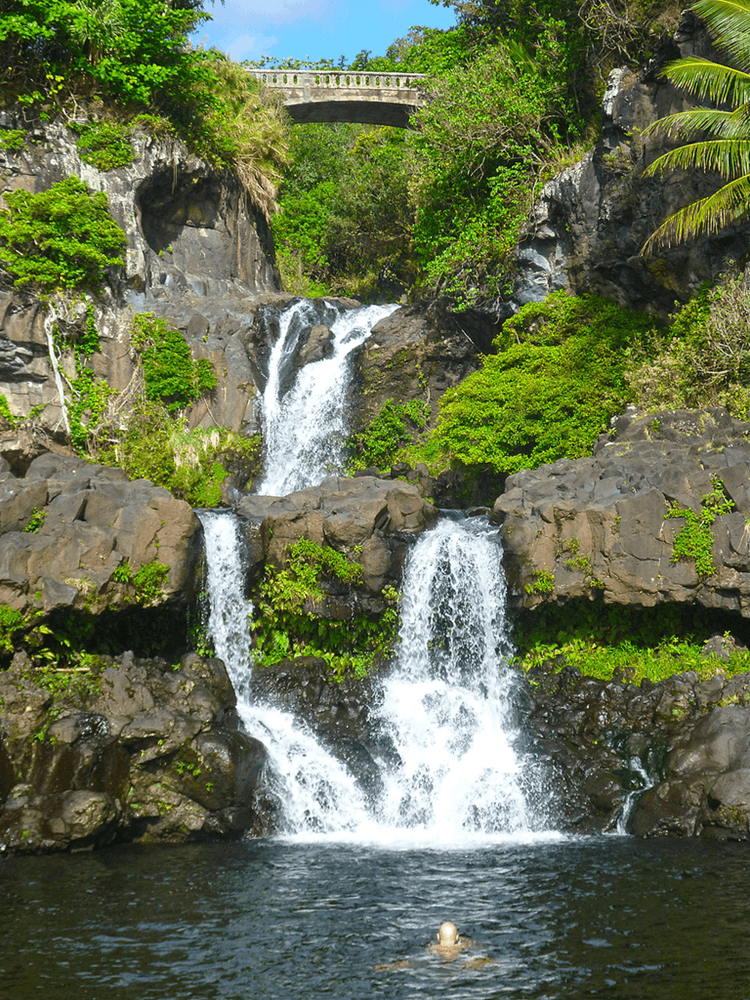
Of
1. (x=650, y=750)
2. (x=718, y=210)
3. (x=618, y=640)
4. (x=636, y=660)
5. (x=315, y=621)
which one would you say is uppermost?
(x=718, y=210)

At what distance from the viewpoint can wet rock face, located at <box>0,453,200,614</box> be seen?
574 inches

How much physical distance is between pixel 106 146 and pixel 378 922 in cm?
2362

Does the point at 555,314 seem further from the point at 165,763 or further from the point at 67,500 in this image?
the point at 165,763

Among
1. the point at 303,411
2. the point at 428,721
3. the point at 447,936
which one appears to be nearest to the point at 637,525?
the point at 428,721

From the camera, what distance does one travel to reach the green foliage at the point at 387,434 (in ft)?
83.5

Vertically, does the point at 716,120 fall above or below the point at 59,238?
below

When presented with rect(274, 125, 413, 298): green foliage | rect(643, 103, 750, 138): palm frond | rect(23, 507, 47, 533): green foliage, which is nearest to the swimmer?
rect(23, 507, 47, 533): green foliage

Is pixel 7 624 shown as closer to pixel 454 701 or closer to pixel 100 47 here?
pixel 454 701

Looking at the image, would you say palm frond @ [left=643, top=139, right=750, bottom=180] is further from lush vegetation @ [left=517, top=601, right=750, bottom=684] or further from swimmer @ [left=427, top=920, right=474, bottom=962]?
swimmer @ [left=427, top=920, right=474, bottom=962]

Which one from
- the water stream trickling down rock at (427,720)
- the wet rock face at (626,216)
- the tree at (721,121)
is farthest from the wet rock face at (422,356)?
the tree at (721,121)

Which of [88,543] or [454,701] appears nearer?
[88,543]

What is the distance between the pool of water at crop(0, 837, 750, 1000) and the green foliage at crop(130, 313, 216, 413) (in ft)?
49.7

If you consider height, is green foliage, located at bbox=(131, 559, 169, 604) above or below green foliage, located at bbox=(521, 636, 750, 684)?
above

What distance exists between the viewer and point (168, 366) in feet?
82.8
